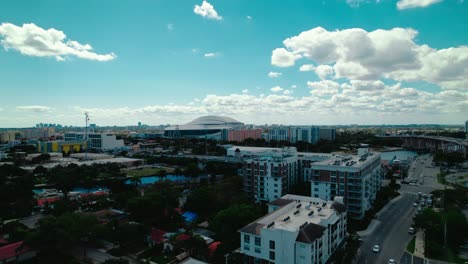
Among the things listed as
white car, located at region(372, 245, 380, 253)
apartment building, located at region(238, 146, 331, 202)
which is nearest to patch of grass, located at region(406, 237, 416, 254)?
white car, located at region(372, 245, 380, 253)

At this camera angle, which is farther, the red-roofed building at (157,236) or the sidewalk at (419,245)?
the red-roofed building at (157,236)

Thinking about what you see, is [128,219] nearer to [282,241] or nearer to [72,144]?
[282,241]

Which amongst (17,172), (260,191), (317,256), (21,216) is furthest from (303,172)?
(17,172)

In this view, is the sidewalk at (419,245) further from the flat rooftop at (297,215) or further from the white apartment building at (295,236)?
the flat rooftop at (297,215)

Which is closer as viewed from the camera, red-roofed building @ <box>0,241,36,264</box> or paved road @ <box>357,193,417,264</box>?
red-roofed building @ <box>0,241,36,264</box>

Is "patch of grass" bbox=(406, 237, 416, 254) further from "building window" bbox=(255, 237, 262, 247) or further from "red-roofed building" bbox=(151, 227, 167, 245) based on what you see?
"red-roofed building" bbox=(151, 227, 167, 245)

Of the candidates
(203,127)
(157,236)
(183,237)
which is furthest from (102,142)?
(183,237)

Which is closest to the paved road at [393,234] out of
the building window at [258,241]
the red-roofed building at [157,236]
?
the building window at [258,241]
